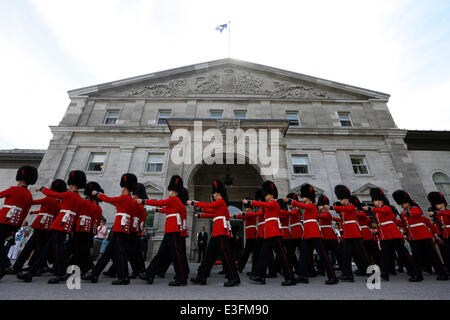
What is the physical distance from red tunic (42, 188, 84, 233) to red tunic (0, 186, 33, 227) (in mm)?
1092

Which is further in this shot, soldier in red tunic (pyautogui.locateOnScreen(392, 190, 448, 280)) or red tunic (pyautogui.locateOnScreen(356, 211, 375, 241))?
red tunic (pyautogui.locateOnScreen(356, 211, 375, 241))

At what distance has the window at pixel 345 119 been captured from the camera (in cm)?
1871

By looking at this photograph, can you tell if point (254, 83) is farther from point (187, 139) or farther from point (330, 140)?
point (187, 139)

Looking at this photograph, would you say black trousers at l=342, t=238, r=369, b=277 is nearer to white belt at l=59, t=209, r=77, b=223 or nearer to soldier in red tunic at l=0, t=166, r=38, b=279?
white belt at l=59, t=209, r=77, b=223

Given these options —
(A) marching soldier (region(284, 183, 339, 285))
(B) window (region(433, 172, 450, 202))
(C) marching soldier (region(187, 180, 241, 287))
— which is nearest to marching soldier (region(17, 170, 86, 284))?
(C) marching soldier (region(187, 180, 241, 287))

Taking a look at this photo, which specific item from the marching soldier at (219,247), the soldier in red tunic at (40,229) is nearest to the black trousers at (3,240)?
the soldier in red tunic at (40,229)

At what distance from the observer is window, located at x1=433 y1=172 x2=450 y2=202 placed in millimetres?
16094

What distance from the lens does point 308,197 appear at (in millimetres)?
6371

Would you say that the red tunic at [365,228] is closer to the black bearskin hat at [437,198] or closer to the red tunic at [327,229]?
the red tunic at [327,229]

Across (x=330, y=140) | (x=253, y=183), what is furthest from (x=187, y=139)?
(x=330, y=140)

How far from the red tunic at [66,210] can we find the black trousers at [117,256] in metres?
1.23

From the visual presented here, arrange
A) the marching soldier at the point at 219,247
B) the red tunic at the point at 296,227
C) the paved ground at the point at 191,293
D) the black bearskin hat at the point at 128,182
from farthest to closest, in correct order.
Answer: the red tunic at the point at 296,227, the black bearskin hat at the point at 128,182, the marching soldier at the point at 219,247, the paved ground at the point at 191,293
